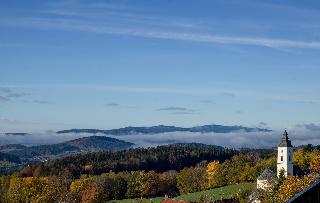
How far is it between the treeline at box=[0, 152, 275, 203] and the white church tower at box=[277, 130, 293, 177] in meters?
22.4

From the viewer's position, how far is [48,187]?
142 meters

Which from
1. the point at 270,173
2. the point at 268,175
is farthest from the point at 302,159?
the point at 268,175

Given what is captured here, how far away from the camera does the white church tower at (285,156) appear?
111 metres

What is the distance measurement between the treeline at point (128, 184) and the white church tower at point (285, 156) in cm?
2242

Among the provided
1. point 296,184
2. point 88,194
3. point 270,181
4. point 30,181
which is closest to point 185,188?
point 88,194

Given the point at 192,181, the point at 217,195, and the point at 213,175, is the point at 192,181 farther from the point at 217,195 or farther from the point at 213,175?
the point at 217,195

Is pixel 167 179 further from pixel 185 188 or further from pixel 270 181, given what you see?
pixel 270 181

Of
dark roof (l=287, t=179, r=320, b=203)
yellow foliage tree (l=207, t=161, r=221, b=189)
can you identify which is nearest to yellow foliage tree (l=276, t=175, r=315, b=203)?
dark roof (l=287, t=179, r=320, b=203)

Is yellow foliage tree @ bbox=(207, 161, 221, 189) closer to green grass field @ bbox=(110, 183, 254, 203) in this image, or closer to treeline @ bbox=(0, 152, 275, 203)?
A: treeline @ bbox=(0, 152, 275, 203)

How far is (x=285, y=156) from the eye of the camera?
372ft

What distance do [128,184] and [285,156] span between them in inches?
2046

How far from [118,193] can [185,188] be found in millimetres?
18875

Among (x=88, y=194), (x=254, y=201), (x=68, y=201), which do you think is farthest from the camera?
(x=88, y=194)

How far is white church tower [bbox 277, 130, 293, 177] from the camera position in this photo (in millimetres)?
111438
